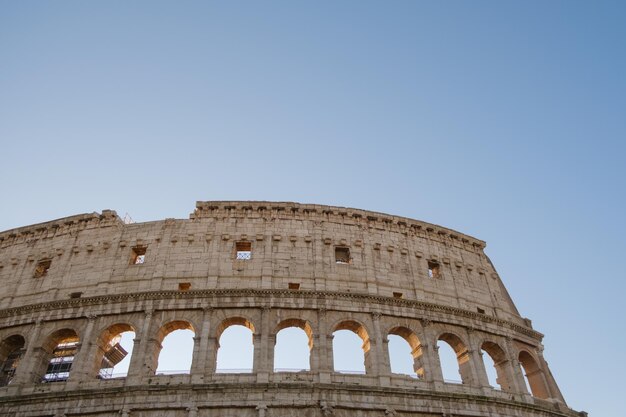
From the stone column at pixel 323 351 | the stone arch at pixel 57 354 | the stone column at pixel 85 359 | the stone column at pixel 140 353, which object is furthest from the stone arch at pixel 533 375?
the stone arch at pixel 57 354

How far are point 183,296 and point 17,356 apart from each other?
8979 mm

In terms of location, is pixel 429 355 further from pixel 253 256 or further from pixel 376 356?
pixel 253 256

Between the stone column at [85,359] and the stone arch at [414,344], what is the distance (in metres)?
13.2

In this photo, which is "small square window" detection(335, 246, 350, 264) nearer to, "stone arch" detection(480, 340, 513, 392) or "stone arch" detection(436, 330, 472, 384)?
"stone arch" detection(436, 330, 472, 384)

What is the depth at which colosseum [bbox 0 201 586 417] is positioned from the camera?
19203 millimetres

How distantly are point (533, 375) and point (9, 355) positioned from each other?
26082 mm

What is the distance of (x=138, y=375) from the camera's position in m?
19.7

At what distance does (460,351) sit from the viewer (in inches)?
912

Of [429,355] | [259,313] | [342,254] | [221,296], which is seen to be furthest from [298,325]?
[429,355]

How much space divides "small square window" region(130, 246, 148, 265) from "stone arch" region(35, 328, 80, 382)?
4.40m

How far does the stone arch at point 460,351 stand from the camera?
22.2 meters

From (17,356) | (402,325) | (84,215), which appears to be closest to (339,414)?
(402,325)

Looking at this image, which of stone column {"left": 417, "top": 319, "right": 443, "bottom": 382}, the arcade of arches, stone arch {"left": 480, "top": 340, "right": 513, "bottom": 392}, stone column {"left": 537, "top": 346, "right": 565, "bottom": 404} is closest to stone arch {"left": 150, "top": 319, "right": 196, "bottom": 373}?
the arcade of arches

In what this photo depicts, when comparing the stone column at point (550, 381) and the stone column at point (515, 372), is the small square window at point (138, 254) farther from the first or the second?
the stone column at point (550, 381)
